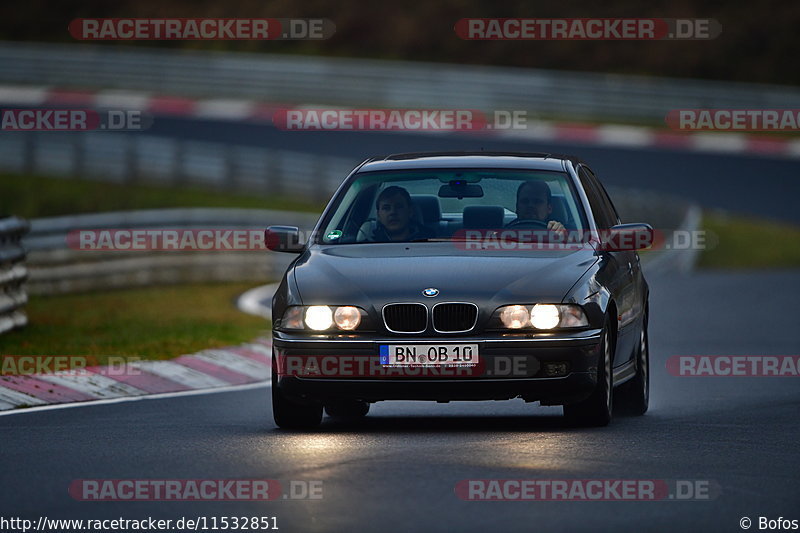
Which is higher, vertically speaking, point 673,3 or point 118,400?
point 673,3

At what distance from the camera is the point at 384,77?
162 feet

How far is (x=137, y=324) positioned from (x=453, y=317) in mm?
9102

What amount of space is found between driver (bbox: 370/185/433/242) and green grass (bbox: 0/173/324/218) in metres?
24.9

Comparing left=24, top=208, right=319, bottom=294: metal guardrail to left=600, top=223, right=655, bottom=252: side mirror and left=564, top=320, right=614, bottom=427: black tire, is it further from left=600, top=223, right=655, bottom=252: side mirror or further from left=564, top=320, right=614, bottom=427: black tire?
left=564, top=320, right=614, bottom=427: black tire

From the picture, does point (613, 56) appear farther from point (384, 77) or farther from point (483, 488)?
point (483, 488)

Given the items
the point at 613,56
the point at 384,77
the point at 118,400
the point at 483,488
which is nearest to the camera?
the point at 483,488

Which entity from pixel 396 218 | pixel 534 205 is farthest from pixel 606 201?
pixel 396 218

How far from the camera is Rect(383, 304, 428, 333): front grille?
10.0m

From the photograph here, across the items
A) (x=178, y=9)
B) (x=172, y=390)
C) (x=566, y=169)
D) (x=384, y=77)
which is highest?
(x=178, y=9)

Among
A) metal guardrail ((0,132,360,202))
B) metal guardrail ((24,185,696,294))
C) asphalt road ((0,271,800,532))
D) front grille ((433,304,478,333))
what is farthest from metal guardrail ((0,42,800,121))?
front grille ((433,304,478,333))

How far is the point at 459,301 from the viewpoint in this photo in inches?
394

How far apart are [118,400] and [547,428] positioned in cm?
359

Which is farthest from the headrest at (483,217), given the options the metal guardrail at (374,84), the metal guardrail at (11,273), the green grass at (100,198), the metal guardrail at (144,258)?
the metal guardrail at (374,84)

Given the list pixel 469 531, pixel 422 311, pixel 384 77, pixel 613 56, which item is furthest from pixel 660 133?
pixel 469 531
